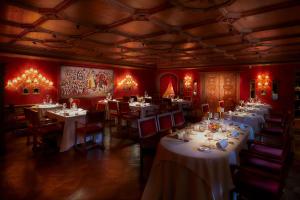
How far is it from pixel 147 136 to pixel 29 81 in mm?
5991

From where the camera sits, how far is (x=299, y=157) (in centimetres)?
441

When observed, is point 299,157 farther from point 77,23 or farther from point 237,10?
point 77,23

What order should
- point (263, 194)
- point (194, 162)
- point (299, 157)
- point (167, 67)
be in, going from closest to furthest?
point (263, 194)
point (194, 162)
point (299, 157)
point (167, 67)

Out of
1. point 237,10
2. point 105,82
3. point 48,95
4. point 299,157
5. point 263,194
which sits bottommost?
point 299,157

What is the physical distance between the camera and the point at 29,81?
7207mm

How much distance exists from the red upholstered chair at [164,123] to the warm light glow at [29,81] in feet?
19.1

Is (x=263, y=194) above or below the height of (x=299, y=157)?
above

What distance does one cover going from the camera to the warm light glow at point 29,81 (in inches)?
272

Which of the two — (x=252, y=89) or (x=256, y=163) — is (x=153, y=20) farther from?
(x=252, y=89)

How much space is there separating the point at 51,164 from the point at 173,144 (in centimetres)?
282

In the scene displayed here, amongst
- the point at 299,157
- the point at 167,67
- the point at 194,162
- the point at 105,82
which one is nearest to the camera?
the point at 194,162

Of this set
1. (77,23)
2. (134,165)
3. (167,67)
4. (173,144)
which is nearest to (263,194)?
(173,144)

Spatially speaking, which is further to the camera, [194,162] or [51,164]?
[51,164]

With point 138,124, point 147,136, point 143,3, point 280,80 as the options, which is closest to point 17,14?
point 143,3
